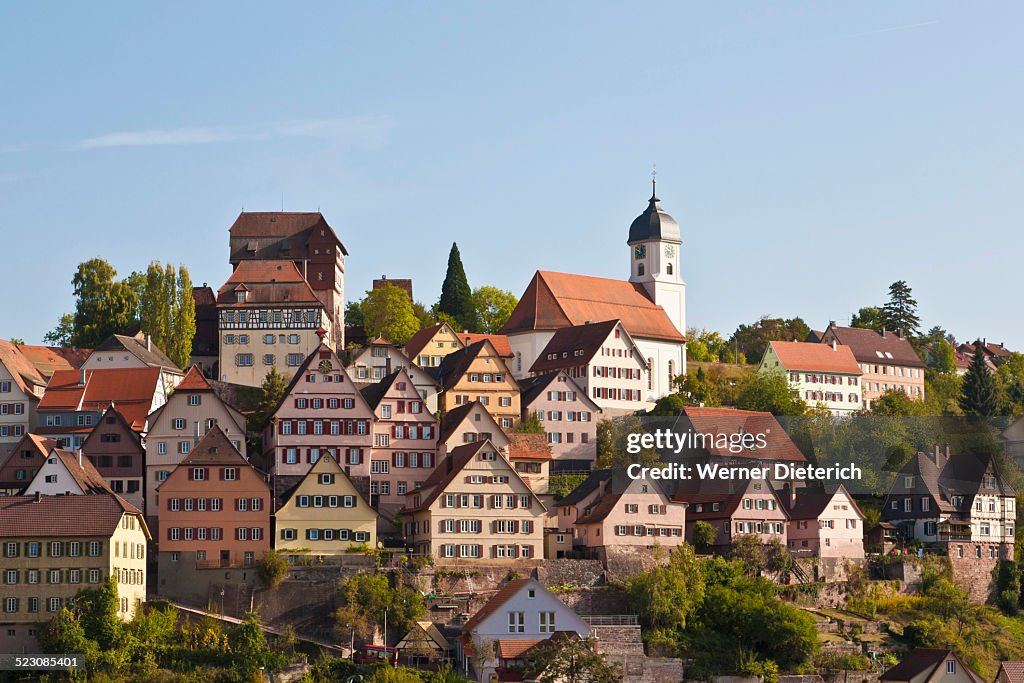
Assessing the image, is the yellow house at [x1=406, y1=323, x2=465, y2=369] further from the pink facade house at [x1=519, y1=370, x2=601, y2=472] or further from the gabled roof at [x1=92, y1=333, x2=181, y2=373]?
the gabled roof at [x1=92, y1=333, x2=181, y2=373]

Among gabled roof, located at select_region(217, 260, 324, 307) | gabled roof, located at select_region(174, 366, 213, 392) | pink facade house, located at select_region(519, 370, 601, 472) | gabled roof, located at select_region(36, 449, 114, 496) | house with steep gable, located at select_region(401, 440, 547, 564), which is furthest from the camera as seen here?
A: gabled roof, located at select_region(217, 260, 324, 307)

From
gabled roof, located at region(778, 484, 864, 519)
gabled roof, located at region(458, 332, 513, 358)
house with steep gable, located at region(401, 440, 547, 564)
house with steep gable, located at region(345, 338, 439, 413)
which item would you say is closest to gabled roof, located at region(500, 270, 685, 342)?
gabled roof, located at region(458, 332, 513, 358)

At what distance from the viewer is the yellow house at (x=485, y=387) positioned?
112 m

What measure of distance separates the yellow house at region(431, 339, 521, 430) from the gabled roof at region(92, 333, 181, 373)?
16.3m

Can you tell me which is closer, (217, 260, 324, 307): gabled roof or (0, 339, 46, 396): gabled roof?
(0, 339, 46, 396): gabled roof

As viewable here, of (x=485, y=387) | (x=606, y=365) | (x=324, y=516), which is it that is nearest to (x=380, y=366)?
(x=485, y=387)

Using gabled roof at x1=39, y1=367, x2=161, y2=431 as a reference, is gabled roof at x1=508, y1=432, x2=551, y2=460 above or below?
below

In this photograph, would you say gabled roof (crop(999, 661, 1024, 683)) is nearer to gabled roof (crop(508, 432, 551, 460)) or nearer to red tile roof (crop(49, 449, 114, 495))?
gabled roof (crop(508, 432, 551, 460))

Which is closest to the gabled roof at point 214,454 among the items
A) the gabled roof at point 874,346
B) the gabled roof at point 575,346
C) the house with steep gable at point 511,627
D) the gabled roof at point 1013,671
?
the house with steep gable at point 511,627

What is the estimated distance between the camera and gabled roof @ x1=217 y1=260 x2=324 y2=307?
394ft

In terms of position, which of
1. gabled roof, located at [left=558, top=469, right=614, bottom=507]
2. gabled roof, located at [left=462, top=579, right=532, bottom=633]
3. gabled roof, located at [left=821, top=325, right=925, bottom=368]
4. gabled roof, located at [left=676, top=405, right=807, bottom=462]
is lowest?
gabled roof, located at [left=462, top=579, right=532, bottom=633]

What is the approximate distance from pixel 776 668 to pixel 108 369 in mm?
41293

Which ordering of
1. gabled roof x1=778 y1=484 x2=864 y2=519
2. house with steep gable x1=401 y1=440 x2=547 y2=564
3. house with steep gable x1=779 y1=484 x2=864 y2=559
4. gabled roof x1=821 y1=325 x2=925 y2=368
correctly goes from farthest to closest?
gabled roof x1=821 y1=325 x2=925 y2=368, gabled roof x1=778 y1=484 x2=864 y2=519, house with steep gable x1=779 y1=484 x2=864 y2=559, house with steep gable x1=401 y1=440 x2=547 y2=564

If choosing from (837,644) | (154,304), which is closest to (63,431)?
(154,304)
